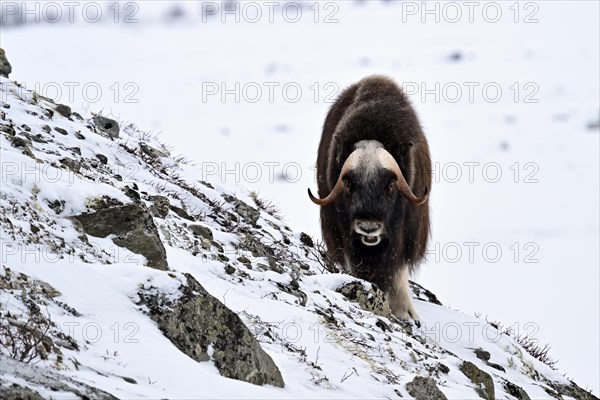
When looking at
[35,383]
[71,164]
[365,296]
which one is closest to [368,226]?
[365,296]

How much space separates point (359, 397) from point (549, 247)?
20.0 metres

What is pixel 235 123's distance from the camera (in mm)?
38094

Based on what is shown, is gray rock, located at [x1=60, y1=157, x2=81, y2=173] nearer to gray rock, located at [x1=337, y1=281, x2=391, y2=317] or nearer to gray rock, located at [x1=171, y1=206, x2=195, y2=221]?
gray rock, located at [x1=171, y1=206, x2=195, y2=221]

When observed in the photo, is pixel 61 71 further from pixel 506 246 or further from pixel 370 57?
pixel 506 246

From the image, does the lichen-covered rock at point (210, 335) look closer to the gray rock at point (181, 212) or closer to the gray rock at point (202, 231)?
the gray rock at point (202, 231)

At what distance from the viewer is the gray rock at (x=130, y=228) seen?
5992 mm

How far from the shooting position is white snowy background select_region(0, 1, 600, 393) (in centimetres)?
2167

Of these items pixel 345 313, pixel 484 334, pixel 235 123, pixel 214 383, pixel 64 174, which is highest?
pixel 64 174

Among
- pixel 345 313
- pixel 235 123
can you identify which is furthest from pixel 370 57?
pixel 345 313

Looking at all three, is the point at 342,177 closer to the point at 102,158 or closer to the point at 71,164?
the point at 102,158

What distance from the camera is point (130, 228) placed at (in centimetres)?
609

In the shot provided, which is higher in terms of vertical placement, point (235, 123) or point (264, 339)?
point (264, 339)

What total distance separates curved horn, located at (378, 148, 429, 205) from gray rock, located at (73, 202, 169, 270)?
8.94 feet

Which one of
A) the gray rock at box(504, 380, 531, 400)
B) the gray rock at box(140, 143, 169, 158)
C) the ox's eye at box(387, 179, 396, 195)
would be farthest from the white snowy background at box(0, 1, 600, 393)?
the gray rock at box(504, 380, 531, 400)
